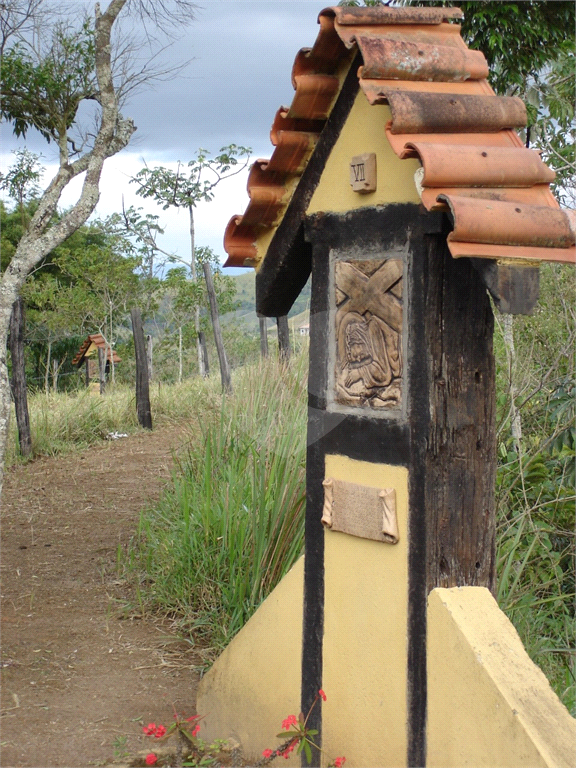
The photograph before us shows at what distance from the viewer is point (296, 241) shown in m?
3.16

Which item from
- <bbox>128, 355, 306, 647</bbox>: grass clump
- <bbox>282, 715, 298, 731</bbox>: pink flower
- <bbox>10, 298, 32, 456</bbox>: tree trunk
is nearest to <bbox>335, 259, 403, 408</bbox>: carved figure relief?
<bbox>282, 715, 298, 731</bbox>: pink flower

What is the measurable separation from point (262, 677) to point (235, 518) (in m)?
1.44

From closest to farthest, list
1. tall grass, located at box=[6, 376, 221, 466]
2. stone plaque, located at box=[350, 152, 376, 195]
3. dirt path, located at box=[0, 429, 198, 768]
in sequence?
stone plaque, located at box=[350, 152, 376, 195] < dirt path, located at box=[0, 429, 198, 768] < tall grass, located at box=[6, 376, 221, 466]

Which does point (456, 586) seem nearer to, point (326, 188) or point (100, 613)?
point (326, 188)

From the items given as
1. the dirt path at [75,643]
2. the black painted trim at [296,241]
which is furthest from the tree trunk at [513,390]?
the dirt path at [75,643]

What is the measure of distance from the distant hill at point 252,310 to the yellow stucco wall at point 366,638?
3.50 feet

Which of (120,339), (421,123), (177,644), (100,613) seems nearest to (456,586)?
(421,123)

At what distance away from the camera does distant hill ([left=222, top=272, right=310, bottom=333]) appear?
18.5ft

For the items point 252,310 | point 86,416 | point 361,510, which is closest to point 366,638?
point 361,510

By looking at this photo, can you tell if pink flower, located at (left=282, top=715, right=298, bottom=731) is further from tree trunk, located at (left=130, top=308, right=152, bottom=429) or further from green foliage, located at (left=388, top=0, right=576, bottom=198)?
tree trunk, located at (left=130, top=308, right=152, bottom=429)

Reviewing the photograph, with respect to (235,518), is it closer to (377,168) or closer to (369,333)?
(369,333)

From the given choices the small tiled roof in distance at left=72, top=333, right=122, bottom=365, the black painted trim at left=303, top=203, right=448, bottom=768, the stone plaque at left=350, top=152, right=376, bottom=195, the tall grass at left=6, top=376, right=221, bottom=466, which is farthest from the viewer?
the small tiled roof in distance at left=72, top=333, right=122, bottom=365

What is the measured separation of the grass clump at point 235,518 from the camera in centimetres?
442

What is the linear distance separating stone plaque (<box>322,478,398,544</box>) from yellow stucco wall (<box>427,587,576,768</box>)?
0.26m
